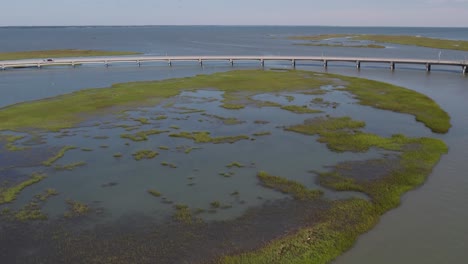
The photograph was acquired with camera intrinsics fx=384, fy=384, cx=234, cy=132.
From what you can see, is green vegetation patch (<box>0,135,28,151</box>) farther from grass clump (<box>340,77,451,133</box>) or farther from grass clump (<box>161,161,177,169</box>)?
grass clump (<box>340,77,451,133</box>)

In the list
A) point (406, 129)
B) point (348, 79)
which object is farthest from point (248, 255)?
point (348, 79)

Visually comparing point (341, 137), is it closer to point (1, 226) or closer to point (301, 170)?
point (301, 170)

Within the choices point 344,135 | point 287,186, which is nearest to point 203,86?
point 344,135

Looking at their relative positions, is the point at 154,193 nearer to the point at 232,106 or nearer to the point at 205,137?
the point at 205,137

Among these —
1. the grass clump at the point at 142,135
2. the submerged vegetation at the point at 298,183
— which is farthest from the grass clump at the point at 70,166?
the grass clump at the point at 142,135

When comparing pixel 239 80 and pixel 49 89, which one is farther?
pixel 239 80
